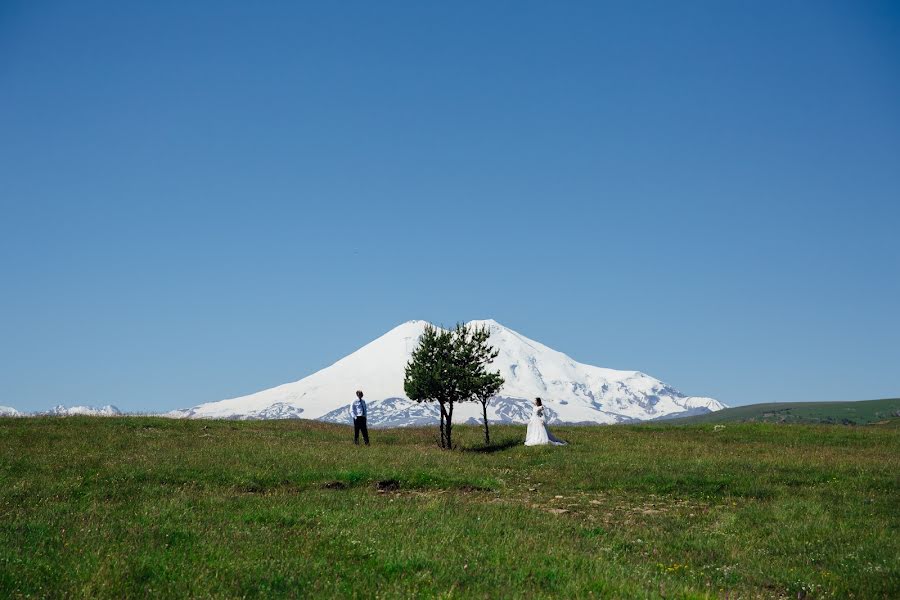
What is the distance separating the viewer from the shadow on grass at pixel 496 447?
3869cm

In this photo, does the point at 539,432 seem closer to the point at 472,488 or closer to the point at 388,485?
the point at 472,488

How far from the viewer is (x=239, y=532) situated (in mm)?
13586

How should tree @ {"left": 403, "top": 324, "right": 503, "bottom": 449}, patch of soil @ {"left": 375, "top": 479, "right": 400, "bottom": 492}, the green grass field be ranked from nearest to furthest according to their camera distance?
the green grass field < patch of soil @ {"left": 375, "top": 479, "right": 400, "bottom": 492} < tree @ {"left": 403, "top": 324, "right": 503, "bottom": 449}

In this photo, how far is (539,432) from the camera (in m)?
38.5

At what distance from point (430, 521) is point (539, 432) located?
23701 millimetres

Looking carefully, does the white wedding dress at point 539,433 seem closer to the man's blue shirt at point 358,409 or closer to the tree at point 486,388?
the tree at point 486,388

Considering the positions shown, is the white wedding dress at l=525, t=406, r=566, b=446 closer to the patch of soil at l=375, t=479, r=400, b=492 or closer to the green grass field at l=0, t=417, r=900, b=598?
the green grass field at l=0, t=417, r=900, b=598

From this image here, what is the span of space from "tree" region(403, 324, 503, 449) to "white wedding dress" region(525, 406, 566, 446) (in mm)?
3817

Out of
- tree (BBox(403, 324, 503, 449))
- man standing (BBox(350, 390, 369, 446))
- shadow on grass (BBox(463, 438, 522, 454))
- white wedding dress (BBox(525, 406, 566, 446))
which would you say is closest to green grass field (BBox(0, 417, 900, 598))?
white wedding dress (BBox(525, 406, 566, 446))

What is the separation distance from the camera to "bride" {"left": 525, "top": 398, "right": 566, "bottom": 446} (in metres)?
38.1

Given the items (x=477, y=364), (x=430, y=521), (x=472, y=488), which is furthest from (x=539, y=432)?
(x=430, y=521)

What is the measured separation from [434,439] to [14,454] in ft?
78.0

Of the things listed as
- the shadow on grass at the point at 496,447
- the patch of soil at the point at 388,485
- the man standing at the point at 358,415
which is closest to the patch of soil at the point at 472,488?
the patch of soil at the point at 388,485

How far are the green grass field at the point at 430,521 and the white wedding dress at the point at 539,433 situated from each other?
3.65 metres
